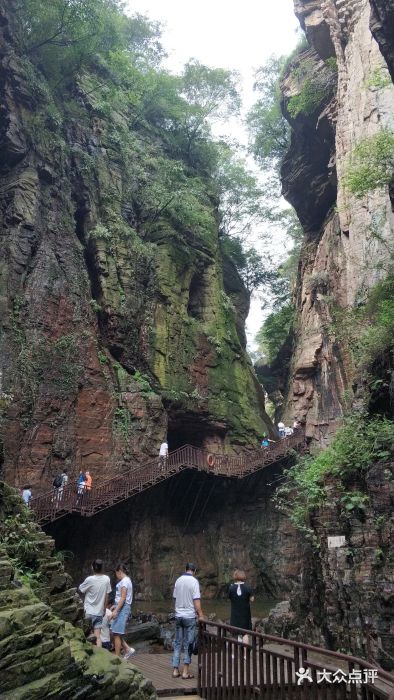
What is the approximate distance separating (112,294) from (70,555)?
30.4 ft

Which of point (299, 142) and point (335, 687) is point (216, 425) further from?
point (335, 687)

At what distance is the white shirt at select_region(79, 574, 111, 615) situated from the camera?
674 cm

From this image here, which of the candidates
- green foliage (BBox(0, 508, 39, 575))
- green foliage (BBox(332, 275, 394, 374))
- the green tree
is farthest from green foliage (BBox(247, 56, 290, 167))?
green foliage (BBox(0, 508, 39, 575))

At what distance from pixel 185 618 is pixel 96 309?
45.6 feet

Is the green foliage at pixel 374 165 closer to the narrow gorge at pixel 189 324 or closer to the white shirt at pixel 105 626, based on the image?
the narrow gorge at pixel 189 324

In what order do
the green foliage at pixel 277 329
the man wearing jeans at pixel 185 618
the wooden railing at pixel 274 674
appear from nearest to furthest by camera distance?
the wooden railing at pixel 274 674 → the man wearing jeans at pixel 185 618 → the green foliage at pixel 277 329

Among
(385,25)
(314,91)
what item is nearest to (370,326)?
(385,25)

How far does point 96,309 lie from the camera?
745 inches

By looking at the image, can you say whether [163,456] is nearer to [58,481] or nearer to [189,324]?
[58,481]

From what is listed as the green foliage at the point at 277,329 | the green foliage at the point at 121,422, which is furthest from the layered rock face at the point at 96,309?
the green foliage at the point at 277,329

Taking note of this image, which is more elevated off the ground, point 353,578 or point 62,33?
point 62,33

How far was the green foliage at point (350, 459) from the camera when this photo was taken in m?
9.60

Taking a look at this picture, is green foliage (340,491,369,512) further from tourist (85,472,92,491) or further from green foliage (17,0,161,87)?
green foliage (17,0,161,87)

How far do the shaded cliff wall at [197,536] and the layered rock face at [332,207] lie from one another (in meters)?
4.01
